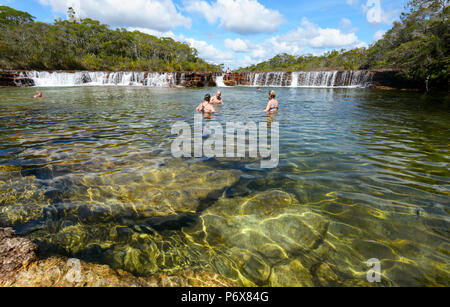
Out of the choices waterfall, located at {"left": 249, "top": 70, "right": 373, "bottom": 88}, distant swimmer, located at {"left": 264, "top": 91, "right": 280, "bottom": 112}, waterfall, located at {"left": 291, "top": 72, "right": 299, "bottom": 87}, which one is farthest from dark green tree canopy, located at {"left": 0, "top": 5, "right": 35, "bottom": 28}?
distant swimmer, located at {"left": 264, "top": 91, "right": 280, "bottom": 112}

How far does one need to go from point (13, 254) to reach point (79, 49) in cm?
6771

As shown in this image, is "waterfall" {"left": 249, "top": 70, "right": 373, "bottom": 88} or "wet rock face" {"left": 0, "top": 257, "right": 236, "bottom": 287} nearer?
"wet rock face" {"left": 0, "top": 257, "right": 236, "bottom": 287}

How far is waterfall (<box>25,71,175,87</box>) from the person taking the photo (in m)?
28.4

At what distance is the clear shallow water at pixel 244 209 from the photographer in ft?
6.75

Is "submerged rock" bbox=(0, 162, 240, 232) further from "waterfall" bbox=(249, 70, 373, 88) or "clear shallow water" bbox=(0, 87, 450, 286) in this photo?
"waterfall" bbox=(249, 70, 373, 88)

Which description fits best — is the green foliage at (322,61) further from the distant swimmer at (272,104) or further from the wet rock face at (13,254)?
the wet rock face at (13,254)

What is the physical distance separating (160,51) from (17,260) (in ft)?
228

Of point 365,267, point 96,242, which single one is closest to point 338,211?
point 365,267

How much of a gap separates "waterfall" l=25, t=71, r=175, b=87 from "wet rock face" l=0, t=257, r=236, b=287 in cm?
3158

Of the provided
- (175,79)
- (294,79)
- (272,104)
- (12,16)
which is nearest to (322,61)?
(294,79)

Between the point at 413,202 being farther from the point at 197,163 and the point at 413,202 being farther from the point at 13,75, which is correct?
the point at 13,75

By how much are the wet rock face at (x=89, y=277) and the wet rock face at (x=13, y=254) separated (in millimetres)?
64

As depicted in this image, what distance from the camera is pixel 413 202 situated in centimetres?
286

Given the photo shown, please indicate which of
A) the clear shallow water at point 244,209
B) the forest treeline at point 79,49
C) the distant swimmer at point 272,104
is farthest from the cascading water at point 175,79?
the clear shallow water at point 244,209
